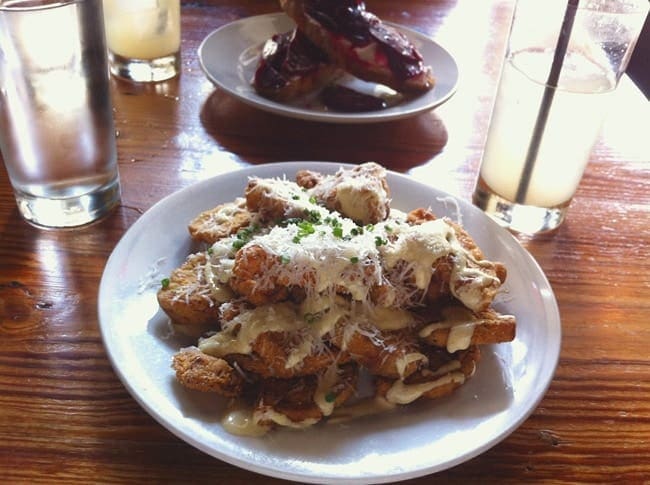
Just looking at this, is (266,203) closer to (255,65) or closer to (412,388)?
(412,388)

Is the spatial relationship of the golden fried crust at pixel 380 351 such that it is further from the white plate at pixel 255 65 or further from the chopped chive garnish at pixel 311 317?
the white plate at pixel 255 65

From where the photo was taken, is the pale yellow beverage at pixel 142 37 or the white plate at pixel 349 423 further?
the pale yellow beverage at pixel 142 37

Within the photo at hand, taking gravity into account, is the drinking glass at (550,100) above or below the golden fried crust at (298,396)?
above

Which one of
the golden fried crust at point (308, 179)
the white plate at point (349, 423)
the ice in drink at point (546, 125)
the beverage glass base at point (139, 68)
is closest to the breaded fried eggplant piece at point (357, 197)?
the golden fried crust at point (308, 179)

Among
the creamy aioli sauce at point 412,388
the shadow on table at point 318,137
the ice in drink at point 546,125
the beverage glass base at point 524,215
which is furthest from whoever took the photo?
the shadow on table at point 318,137

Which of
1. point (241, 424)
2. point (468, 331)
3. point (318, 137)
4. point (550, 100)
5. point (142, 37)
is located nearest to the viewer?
point (241, 424)

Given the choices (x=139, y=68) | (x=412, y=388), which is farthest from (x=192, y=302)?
(x=139, y=68)
